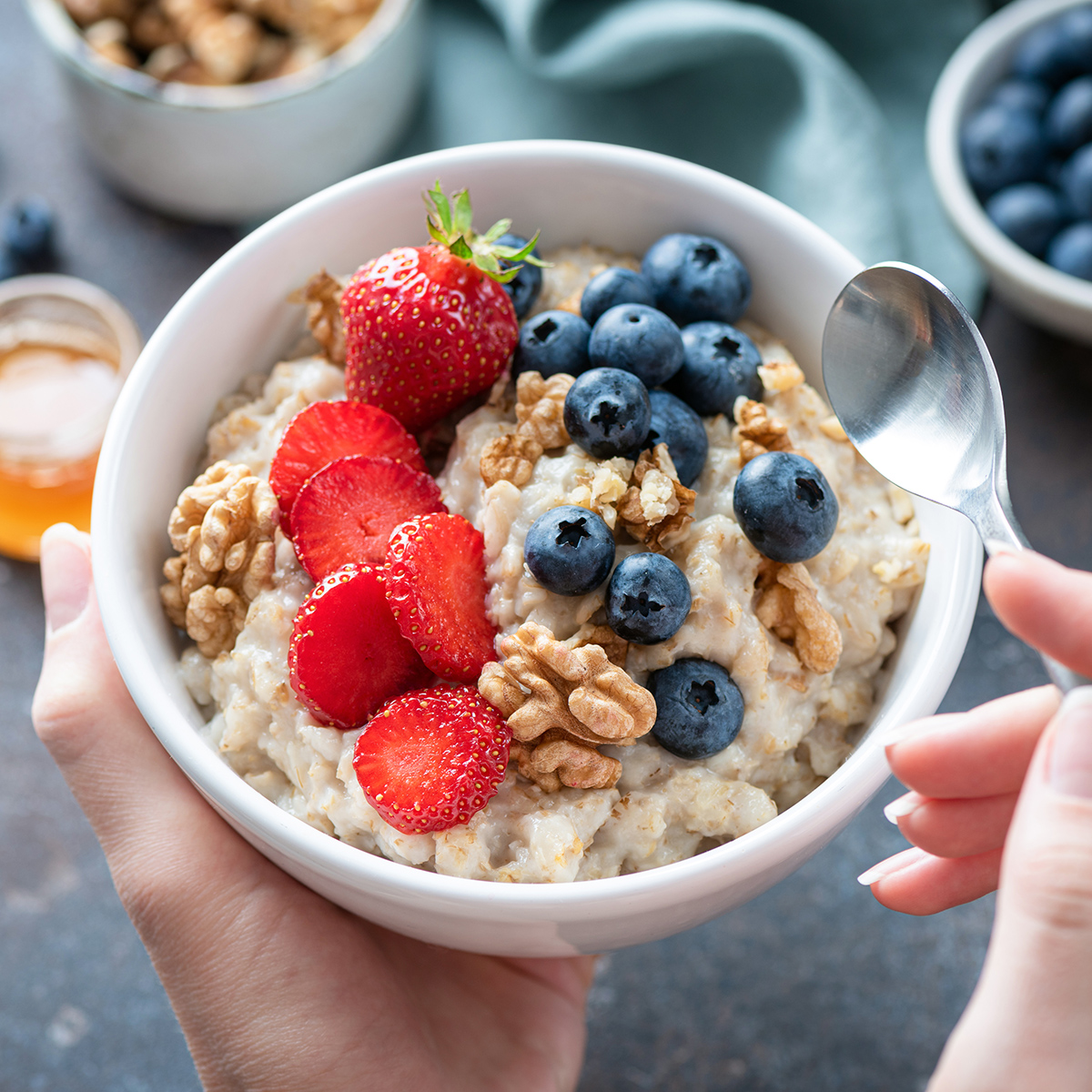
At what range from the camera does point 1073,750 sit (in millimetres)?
863

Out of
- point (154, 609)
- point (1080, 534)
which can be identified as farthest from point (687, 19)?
point (154, 609)

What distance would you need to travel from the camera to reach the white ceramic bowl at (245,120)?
207 cm

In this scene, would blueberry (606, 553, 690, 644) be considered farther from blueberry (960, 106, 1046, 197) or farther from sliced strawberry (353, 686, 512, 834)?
blueberry (960, 106, 1046, 197)

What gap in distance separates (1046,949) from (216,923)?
97 centimetres

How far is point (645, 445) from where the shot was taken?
1.28 m

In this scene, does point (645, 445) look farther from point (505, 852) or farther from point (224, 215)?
point (224, 215)

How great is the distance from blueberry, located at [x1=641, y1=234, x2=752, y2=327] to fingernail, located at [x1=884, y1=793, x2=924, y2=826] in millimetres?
632

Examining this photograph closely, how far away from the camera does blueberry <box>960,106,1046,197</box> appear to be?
7.04 feet

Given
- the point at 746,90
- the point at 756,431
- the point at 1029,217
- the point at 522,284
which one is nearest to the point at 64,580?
the point at 522,284

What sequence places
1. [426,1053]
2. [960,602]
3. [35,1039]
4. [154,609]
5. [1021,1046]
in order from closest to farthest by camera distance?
[1021,1046] → [960,602] → [154,609] → [426,1053] → [35,1039]

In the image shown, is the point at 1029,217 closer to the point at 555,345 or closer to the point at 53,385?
the point at 555,345

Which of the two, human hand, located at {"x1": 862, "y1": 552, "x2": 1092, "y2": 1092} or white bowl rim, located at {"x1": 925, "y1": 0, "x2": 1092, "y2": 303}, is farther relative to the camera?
white bowl rim, located at {"x1": 925, "y1": 0, "x2": 1092, "y2": 303}

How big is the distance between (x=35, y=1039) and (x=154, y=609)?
3.40 ft

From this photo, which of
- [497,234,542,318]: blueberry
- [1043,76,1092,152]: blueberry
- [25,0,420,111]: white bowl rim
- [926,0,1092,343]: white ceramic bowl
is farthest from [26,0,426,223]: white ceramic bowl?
[1043,76,1092,152]: blueberry
